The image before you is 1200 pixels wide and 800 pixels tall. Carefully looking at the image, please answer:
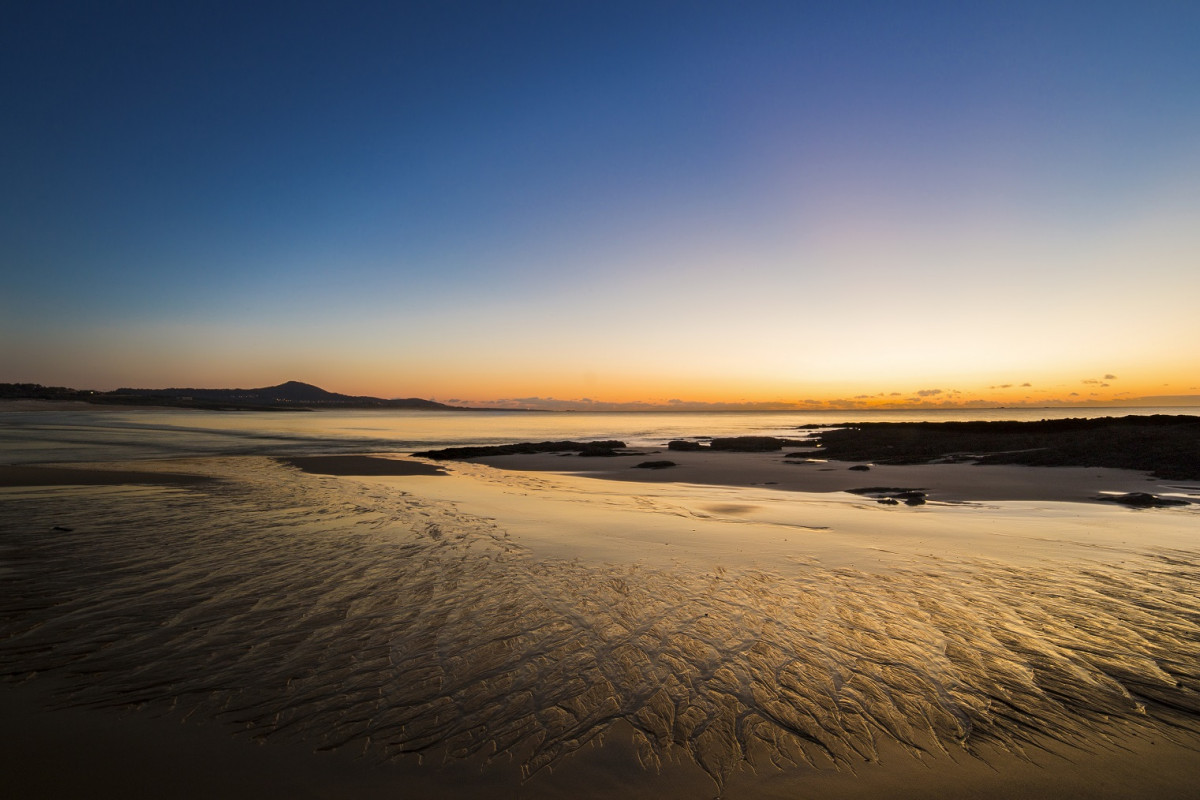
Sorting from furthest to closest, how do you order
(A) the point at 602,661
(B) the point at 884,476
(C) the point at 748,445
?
(C) the point at 748,445 < (B) the point at 884,476 < (A) the point at 602,661

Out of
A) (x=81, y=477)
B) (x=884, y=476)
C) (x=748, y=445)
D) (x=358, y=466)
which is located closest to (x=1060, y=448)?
(x=884, y=476)

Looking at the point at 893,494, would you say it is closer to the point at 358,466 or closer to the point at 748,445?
the point at 748,445

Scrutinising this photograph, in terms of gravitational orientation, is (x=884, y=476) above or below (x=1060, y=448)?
below

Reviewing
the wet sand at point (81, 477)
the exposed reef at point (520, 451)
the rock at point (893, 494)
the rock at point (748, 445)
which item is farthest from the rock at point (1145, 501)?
the wet sand at point (81, 477)

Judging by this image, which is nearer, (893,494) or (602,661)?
(602,661)

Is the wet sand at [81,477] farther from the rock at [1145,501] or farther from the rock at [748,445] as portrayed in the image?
the rock at [748,445]

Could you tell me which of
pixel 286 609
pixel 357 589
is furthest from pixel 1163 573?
pixel 286 609

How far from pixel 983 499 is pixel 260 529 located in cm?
1913

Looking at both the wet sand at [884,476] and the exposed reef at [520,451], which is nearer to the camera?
the wet sand at [884,476]

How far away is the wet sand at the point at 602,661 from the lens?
3.77 metres

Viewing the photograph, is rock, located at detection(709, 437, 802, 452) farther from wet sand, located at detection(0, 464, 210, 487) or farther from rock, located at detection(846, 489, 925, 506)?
wet sand, located at detection(0, 464, 210, 487)

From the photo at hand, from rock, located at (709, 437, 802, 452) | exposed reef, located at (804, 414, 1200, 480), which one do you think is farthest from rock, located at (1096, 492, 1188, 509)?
rock, located at (709, 437, 802, 452)

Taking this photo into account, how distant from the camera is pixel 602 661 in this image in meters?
5.49

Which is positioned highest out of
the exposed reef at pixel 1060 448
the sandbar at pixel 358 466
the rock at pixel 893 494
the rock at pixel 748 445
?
the exposed reef at pixel 1060 448
